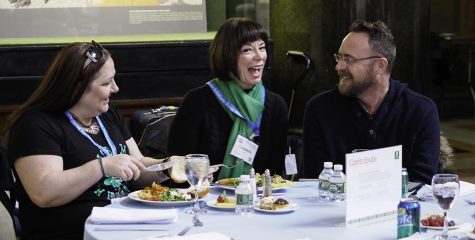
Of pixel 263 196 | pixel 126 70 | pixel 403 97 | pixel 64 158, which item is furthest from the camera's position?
pixel 126 70

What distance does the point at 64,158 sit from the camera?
338cm

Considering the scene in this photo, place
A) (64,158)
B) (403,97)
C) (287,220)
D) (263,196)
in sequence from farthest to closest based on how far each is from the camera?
(403,97), (64,158), (263,196), (287,220)

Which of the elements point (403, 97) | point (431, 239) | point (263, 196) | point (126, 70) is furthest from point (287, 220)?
point (126, 70)

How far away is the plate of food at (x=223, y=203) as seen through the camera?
3.02 m

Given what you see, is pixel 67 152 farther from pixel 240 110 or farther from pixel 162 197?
pixel 240 110

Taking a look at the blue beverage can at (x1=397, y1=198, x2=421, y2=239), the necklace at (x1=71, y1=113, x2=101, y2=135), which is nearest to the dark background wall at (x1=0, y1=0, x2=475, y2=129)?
the necklace at (x1=71, y1=113, x2=101, y2=135)

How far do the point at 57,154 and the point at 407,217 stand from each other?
4.56 ft

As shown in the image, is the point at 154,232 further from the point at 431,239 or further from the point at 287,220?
the point at 431,239

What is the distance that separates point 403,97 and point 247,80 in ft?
2.45

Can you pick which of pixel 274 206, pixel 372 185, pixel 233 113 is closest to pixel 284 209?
pixel 274 206

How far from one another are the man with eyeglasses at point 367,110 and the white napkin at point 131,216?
1259 mm

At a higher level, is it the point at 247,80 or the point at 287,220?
the point at 247,80

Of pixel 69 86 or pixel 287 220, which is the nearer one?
pixel 287 220

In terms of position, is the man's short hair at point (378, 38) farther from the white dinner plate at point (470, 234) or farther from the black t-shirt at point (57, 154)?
the white dinner plate at point (470, 234)
